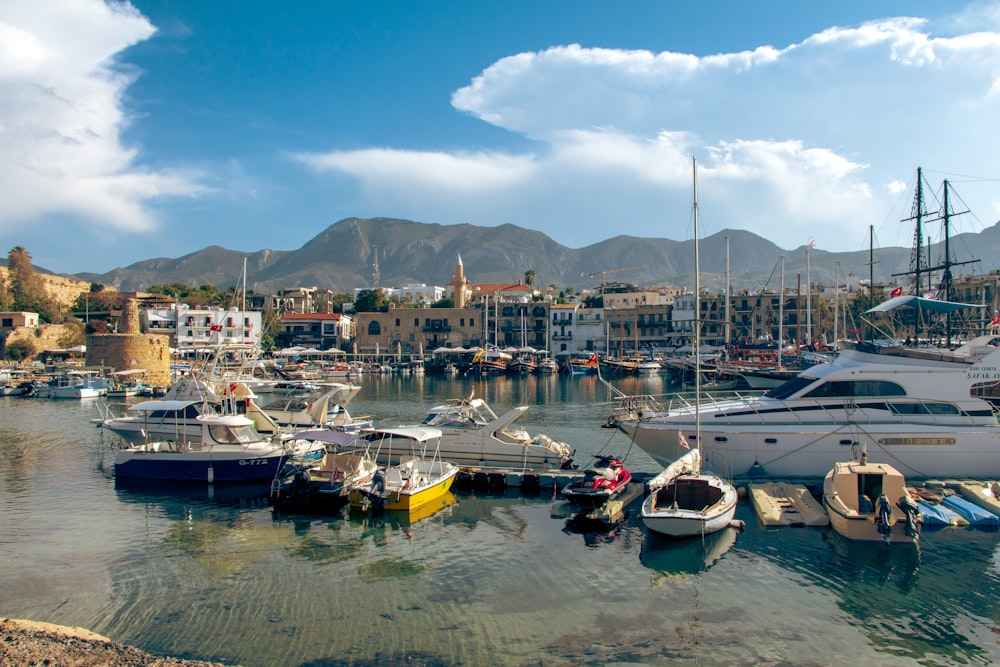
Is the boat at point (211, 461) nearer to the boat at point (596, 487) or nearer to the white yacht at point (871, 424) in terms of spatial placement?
the boat at point (596, 487)

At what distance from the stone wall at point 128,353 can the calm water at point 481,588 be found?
52782mm

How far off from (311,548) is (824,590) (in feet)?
41.7

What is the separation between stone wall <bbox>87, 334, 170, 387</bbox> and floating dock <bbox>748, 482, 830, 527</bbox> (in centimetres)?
6498

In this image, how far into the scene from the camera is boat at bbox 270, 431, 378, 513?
72.0ft

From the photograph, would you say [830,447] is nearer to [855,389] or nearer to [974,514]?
[855,389]

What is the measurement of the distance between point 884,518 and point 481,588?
34.7ft

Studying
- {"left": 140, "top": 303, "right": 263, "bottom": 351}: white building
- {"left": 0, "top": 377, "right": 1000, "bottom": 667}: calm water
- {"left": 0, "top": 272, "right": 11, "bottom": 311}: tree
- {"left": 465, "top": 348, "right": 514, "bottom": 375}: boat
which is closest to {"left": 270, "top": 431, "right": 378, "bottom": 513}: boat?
{"left": 0, "top": 377, "right": 1000, "bottom": 667}: calm water

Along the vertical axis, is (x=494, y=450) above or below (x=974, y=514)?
above

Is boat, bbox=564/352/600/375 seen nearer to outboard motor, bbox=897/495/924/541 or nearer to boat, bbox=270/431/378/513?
boat, bbox=270/431/378/513

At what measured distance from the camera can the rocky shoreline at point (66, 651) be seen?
36.1 ft

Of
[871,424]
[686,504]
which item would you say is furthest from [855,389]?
[686,504]

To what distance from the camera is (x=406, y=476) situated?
22.3 m

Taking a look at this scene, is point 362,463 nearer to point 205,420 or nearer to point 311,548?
point 311,548

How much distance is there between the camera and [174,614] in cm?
1418
